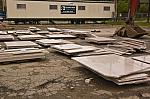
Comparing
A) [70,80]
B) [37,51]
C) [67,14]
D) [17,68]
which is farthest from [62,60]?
[67,14]

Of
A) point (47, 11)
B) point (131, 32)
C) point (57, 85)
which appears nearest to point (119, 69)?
point (57, 85)

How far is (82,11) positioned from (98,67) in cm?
2378

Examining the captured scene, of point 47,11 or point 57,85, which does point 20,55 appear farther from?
point 47,11

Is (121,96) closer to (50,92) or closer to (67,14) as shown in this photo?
(50,92)

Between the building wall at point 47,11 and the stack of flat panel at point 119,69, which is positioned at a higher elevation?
the building wall at point 47,11

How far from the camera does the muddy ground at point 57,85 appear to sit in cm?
493

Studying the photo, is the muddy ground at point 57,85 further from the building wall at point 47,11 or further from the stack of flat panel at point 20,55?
the building wall at point 47,11

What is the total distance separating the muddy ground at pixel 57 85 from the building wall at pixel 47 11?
19714 mm

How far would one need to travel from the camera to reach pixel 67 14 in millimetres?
28438

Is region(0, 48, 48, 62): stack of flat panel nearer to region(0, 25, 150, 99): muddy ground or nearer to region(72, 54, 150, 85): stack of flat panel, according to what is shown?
region(0, 25, 150, 99): muddy ground

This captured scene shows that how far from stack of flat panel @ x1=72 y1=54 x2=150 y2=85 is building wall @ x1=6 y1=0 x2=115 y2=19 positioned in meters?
20.8

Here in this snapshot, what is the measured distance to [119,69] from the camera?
555cm

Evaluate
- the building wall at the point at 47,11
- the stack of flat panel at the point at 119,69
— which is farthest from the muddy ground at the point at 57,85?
the building wall at the point at 47,11

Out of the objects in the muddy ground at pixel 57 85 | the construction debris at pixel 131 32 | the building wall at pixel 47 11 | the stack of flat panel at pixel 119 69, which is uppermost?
the building wall at pixel 47 11
